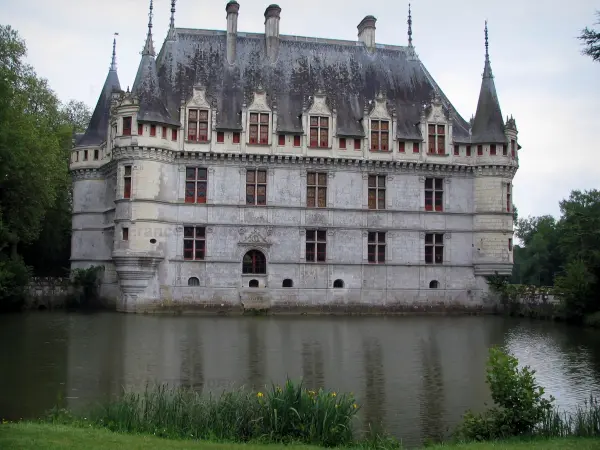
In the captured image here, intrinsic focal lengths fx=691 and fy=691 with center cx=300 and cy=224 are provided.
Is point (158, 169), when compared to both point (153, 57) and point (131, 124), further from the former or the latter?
point (153, 57)

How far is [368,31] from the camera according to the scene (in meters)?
41.0

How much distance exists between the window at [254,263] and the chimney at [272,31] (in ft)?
36.6

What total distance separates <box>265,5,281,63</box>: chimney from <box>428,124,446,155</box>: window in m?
9.67

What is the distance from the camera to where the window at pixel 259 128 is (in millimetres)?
36000

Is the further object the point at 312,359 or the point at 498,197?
the point at 498,197

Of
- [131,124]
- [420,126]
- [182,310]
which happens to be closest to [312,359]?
[182,310]

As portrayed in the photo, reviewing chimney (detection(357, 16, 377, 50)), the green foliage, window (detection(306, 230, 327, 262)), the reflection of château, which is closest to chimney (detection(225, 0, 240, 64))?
the reflection of château

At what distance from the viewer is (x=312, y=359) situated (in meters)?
18.9

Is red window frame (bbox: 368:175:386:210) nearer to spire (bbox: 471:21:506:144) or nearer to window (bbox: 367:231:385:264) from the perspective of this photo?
window (bbox: 367:231:385:264)

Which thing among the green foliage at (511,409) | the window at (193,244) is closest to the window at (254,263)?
the window at (193,244)

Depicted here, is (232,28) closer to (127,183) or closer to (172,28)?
(172,28)

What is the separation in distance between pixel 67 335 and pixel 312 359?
9331mm

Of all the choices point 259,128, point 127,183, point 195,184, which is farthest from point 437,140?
point 127,183

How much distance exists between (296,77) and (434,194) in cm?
1004
